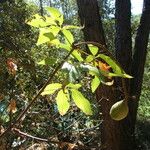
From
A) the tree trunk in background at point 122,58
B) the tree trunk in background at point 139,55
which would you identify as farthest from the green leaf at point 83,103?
the tree trunk in background at point 139,55

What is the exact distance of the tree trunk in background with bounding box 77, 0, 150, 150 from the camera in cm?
419

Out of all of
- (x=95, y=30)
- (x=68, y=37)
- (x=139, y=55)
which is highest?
(x=68, y=37)

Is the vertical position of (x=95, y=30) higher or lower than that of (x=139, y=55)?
higher

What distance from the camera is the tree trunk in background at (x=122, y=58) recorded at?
4.19 meters

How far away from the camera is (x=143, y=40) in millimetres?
5152

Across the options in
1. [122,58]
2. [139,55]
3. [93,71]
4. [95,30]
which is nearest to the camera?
[93,71]

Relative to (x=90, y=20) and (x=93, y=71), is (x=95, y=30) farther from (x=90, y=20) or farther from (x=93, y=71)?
(x=93, y=71)

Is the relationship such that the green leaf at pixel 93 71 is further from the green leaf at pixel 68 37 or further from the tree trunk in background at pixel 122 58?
the tree trunk in background at pixel 122 58

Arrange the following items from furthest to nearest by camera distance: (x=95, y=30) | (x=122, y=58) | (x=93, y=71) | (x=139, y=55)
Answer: (x=139, y=55) → (x=122, y=58) → (x=95, y=30) → (x=93, y=71)

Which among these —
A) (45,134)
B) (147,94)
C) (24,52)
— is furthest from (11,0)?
(147,94)

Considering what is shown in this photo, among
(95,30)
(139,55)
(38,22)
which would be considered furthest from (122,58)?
(38,22)

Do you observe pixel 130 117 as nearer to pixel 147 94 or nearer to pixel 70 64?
pixel 70 64

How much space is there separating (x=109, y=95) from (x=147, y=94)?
6.76 m

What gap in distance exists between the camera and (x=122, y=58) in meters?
4.97
